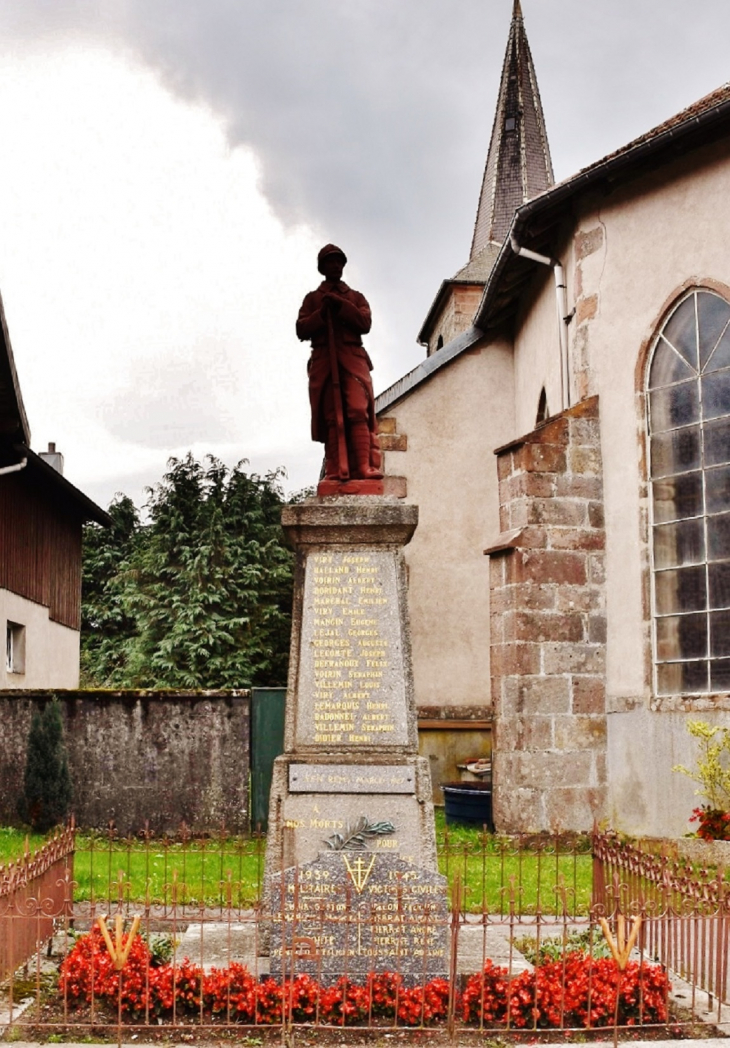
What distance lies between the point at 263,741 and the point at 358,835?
7.66 m

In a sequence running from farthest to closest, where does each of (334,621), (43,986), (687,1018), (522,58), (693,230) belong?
(522,58) < (693,230) < (334,621) < (43,986) < (687,1018)

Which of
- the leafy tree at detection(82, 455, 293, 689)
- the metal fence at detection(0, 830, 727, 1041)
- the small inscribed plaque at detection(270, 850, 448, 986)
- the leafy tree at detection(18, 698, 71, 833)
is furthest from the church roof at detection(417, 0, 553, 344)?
the metal fence at detection(0, 830, 727, 1041)

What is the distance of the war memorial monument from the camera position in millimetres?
6836

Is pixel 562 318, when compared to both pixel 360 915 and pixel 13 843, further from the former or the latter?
pixel 360 915

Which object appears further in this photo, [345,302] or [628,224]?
[628,224]

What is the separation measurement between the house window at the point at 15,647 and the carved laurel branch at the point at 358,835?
16000 mm

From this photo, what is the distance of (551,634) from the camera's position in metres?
13.1

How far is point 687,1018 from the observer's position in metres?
6.30

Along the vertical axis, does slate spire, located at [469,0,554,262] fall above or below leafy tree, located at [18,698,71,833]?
above

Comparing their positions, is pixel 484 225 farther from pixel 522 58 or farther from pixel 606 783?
pixel 606 783

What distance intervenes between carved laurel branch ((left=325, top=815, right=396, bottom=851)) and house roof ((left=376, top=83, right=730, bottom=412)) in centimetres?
753

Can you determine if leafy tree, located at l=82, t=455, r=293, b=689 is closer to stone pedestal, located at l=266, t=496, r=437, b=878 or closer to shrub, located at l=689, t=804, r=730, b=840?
shrub, located at l=689, t=804, r=730, b=840

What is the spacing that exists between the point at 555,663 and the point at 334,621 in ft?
19.5

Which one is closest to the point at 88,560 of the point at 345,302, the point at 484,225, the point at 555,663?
the point at 484,225
